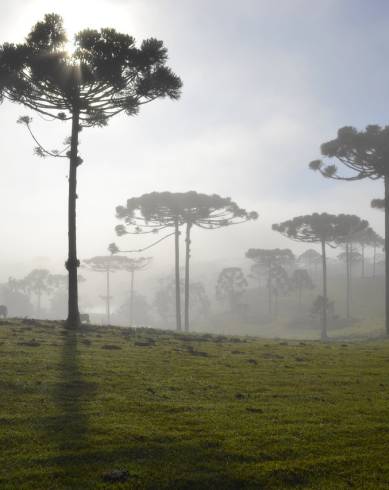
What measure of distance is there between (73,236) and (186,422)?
13634 millimetres

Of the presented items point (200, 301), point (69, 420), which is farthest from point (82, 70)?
point (200, 301)

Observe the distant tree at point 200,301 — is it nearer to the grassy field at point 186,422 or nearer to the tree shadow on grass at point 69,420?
the grassy field at point 186,422

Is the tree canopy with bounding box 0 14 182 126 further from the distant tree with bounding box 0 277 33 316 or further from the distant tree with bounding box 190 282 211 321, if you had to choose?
the distant tree with bounding box 0 277 33 316

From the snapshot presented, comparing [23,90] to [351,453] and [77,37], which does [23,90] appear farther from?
[351,453]

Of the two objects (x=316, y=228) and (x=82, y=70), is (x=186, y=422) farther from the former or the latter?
(x=316, y=228)

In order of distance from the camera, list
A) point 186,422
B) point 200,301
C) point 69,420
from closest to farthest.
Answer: point 69,420 → point 186,422 → point 200,301

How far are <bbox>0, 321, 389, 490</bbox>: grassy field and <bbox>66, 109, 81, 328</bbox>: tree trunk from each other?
571 centimetres

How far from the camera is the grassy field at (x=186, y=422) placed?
562cm

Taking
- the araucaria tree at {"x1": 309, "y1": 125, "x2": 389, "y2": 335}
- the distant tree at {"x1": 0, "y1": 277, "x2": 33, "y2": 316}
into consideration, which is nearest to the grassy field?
the araucaria tree at {"x1": 309, "y1": 125, "x2": 389, "y2": 335}

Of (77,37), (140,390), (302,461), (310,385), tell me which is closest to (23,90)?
(77,37)

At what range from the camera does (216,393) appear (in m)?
9.42

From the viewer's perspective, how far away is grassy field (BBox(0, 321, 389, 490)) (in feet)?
18.5

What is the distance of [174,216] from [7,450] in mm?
37710

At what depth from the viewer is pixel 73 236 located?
1962cm
